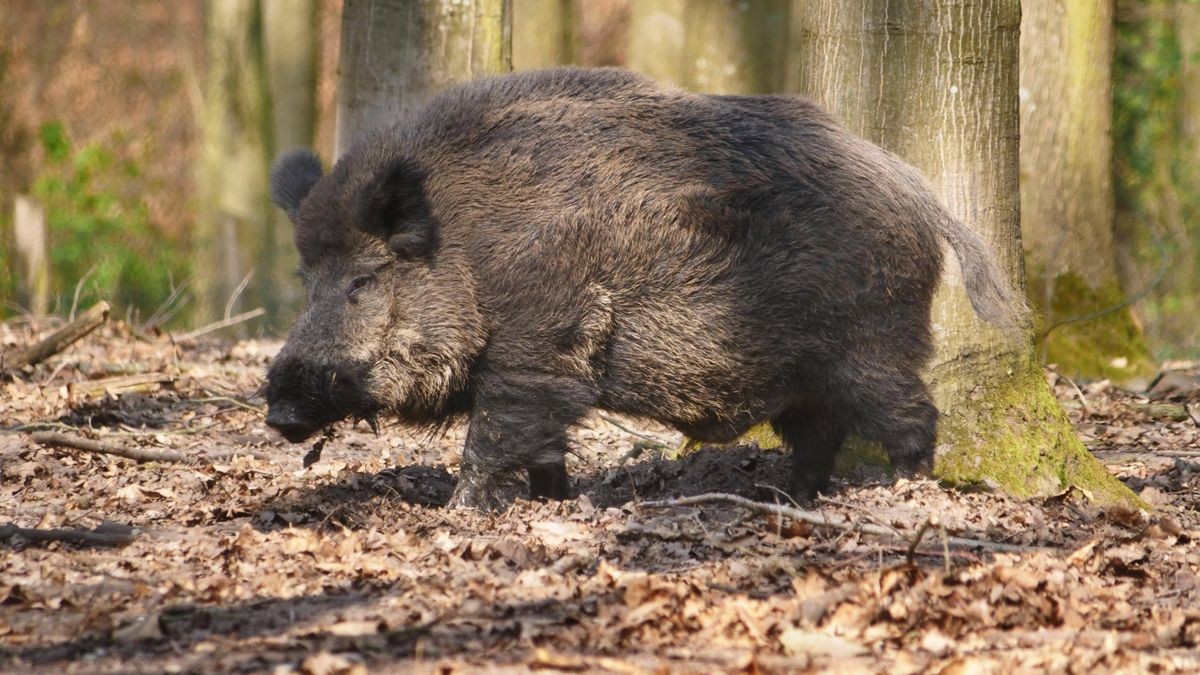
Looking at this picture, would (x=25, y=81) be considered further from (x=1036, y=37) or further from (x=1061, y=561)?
(x=1061, y=561)

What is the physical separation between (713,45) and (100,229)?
8782 mm

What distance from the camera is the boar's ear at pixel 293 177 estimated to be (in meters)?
6.21

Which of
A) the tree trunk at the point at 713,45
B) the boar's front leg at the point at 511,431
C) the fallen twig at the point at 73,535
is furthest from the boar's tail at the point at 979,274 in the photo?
the tree trunk at the point at 713,45

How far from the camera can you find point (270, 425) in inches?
219

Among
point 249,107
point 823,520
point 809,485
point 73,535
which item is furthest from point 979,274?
point 249,107

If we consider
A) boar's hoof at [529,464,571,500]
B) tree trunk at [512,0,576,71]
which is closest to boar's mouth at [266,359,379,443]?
boar's hoof at [529,464,571,500]

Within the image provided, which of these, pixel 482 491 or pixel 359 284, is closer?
pixel 482 491

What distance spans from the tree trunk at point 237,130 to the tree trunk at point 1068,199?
31.2ft

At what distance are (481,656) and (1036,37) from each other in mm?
7120

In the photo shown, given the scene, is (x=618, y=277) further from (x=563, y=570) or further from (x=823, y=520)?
(x=563, y=570)

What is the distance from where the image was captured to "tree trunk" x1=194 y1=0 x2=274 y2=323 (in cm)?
1572

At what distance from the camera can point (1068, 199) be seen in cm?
915

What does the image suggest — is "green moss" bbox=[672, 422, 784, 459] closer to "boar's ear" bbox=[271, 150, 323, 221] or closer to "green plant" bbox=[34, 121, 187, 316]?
"boar's ear" bbox=[271, 150, 323, 221]

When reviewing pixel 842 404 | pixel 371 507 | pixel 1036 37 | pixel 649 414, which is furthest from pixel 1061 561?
pixel 1036 37
